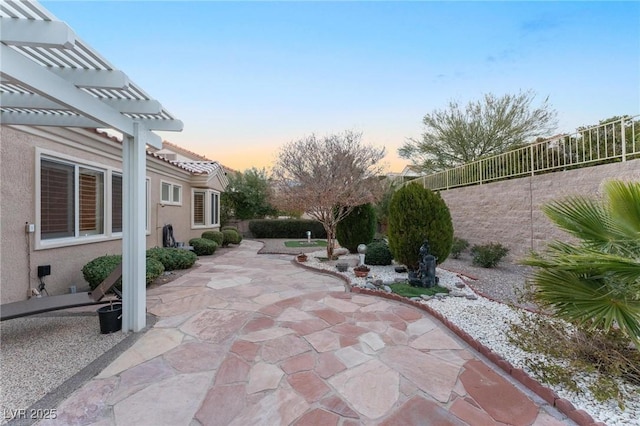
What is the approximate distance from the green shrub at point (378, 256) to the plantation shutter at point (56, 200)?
749 cm

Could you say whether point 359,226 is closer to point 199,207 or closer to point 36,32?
point 199,207

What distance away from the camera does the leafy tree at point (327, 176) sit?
29.1 ft

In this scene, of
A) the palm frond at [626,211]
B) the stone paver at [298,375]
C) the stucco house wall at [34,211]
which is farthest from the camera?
the stucco house wall at [34,211]

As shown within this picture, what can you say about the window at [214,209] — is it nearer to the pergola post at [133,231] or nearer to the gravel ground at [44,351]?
the gravel ground at [44,351]

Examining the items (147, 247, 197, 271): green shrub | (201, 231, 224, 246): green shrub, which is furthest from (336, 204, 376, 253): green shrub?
(201, 231, 224, 246): green shrub

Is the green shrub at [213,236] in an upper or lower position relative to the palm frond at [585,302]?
lower

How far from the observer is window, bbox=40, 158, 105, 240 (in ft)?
17.0

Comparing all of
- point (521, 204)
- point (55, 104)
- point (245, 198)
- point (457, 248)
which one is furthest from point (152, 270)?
point (245, 198)

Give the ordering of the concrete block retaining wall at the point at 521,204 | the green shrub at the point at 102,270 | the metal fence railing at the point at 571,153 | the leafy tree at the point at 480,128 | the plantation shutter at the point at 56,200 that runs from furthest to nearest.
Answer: the leafy tree at the point at 480,128 < the concrete block retaining wall at the point at 521,204 < the metal fence railing at the point at 571,153 < the green shrub at the point at 102,270 < the plantation shutter at the point at 56,200

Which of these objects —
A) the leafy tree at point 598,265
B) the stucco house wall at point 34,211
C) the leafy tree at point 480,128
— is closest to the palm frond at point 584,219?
the leafy tree at point 598,265

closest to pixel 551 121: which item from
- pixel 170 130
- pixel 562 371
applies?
pixel 562 371

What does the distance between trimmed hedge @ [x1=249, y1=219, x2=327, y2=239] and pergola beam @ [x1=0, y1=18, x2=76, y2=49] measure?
1685cm

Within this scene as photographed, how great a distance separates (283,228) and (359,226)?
9.40m

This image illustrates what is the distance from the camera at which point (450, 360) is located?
3176 millimetres
